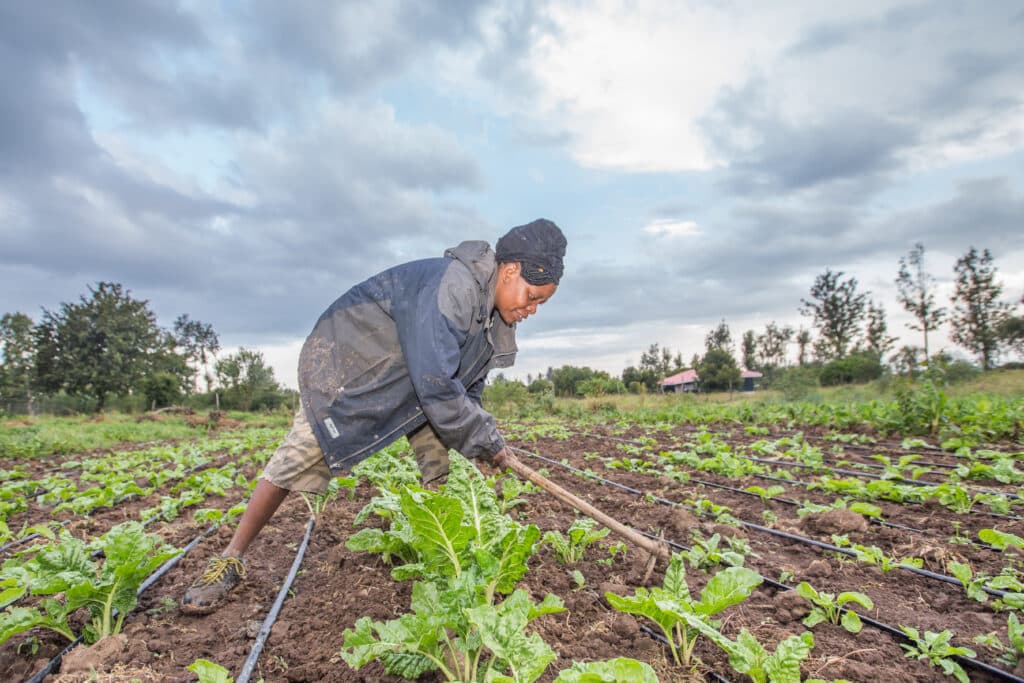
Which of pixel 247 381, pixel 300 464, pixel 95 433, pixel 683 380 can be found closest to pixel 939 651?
pixel 300 464

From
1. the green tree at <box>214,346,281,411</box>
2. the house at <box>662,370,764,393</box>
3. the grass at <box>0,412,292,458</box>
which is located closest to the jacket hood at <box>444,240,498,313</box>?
the grass at <box>0,412,292,458</box>

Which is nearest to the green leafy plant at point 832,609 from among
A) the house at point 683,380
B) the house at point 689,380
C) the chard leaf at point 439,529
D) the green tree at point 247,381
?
the chard leaf at point 439,529

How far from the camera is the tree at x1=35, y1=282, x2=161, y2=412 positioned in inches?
1256

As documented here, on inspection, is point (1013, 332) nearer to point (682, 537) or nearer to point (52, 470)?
point (682, 537)

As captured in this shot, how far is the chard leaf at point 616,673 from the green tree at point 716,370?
1587 inches

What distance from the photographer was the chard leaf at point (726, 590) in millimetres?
1821

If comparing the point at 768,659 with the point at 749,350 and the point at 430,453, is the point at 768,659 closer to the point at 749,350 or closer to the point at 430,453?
the point at 430,453

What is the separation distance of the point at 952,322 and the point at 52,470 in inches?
1689

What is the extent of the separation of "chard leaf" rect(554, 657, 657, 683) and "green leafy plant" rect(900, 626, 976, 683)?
123cm

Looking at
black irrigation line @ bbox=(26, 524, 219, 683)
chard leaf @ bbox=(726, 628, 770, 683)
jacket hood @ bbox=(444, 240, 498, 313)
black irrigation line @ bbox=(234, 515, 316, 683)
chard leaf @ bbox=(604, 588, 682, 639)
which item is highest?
→ jacket hood @ bbox=(444, 240, 498, 313)

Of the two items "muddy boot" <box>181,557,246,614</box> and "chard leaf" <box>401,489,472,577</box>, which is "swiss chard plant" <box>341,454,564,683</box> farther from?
"muddy boot" <box>181,557,246,614</box>

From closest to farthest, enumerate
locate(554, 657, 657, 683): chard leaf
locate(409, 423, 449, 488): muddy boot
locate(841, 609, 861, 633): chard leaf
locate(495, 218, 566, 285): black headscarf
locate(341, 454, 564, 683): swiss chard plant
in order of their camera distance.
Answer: locate(554, 657, 657, 683): chard leaf < locate(341, 454, 564, 683): swiss chard plant < locate(841, 609, 861, 633): chard leaf < locate(495, 218, 566, 285): black headscarf < locate(409, 423, 449, 488): muddy boot

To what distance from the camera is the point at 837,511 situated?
3.44 m

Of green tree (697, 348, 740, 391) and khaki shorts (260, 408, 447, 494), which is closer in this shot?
khaki shorts (260, 408, 447, 494)
